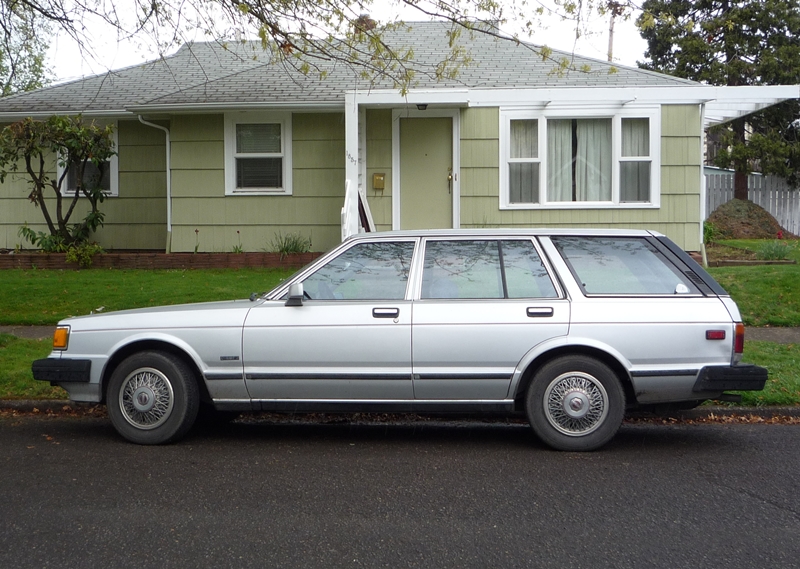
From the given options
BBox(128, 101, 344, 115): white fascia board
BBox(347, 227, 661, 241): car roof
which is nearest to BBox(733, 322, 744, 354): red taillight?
BBox(347, 227, 661, 241): car roof

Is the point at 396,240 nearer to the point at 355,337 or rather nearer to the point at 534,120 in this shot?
the point at 355,337

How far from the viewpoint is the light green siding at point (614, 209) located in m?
14.7

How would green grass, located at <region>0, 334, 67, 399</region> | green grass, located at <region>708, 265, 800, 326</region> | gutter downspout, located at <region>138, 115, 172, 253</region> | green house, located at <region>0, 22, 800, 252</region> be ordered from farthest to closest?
gutter downspout, located at <region>138, 115, 172, 253</region> → green house, located at <region>0, 22, 800, 252</region> → green grass, located at <region>708, 265, 800, 326</region> → green grass, located at <region>0, 334, 67, 399</region>

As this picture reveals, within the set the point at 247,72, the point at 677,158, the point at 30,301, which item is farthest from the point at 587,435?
the point at 247,72

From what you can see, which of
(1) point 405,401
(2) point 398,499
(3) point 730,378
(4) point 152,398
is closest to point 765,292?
(3) point 730,378

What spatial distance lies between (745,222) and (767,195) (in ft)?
9.69

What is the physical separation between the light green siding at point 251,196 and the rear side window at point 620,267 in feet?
30.9

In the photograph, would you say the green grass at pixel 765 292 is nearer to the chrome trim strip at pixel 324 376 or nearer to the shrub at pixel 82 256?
the chrome trim strip at pixel 324 376

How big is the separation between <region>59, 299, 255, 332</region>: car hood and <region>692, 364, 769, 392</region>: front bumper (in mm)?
3281

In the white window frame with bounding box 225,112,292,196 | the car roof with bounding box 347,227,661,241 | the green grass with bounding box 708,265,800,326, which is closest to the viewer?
the car roof with bounding box 347,227,661,241

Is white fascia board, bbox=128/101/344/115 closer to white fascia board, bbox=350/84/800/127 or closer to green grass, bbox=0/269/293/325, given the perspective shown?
white fascia board, bbox=350/84/800/127

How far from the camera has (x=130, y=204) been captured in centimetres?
1725

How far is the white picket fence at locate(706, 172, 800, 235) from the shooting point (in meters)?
26.0

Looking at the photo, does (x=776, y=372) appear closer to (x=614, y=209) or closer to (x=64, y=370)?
(x=64, y=370)
